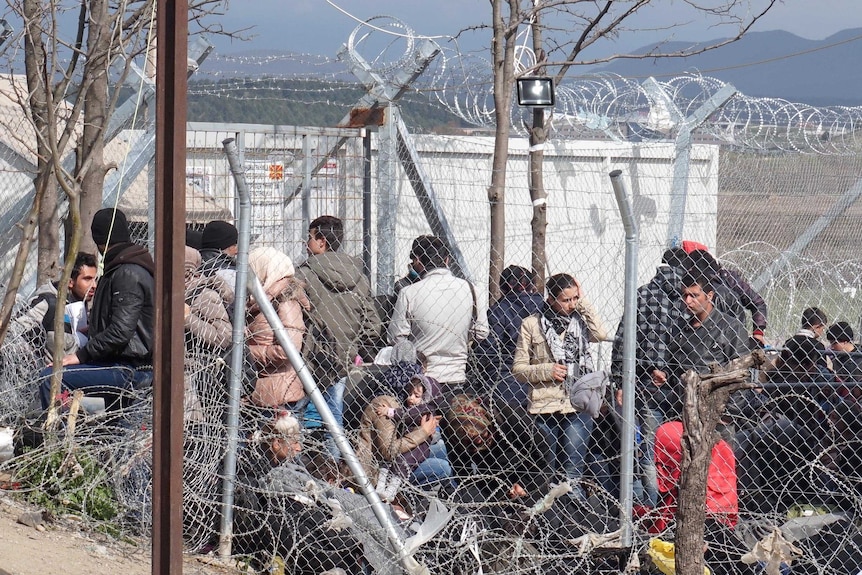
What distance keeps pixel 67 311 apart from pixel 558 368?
302cm

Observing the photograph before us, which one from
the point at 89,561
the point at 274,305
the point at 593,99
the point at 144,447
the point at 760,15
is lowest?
the point at 89,561

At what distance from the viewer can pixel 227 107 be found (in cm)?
759

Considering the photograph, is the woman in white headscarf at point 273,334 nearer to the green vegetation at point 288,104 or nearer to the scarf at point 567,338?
the scarf at point 567,338

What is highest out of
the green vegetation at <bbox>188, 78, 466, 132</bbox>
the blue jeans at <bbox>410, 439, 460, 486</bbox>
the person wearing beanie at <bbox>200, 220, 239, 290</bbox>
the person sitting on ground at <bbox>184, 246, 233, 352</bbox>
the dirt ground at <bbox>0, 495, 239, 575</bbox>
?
the green vegetation at <bbox>188, 78, 466, 132</bbox>

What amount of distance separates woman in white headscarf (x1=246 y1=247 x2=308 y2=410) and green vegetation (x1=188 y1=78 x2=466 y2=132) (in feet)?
6.18

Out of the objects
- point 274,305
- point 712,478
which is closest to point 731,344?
point 712,478

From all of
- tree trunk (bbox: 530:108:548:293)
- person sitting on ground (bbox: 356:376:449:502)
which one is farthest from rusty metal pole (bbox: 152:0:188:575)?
tree trunk (bbox: 530:108:548:293)

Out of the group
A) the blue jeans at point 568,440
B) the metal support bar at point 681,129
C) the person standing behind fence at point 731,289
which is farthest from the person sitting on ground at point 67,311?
the metal support bar at point 681,129

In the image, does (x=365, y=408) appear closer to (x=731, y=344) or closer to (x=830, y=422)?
(x=731, y=344)

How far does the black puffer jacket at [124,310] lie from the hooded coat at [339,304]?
86cm

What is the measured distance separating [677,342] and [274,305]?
202 cm

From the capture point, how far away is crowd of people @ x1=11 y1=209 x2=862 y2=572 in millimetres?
4699

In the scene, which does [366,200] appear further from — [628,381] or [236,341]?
[628,381]

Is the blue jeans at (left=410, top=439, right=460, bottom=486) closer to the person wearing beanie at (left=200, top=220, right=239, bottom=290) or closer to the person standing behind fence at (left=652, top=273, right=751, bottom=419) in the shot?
the person standing behind fence at (left=652, top=273, right=751, bottom=419)
